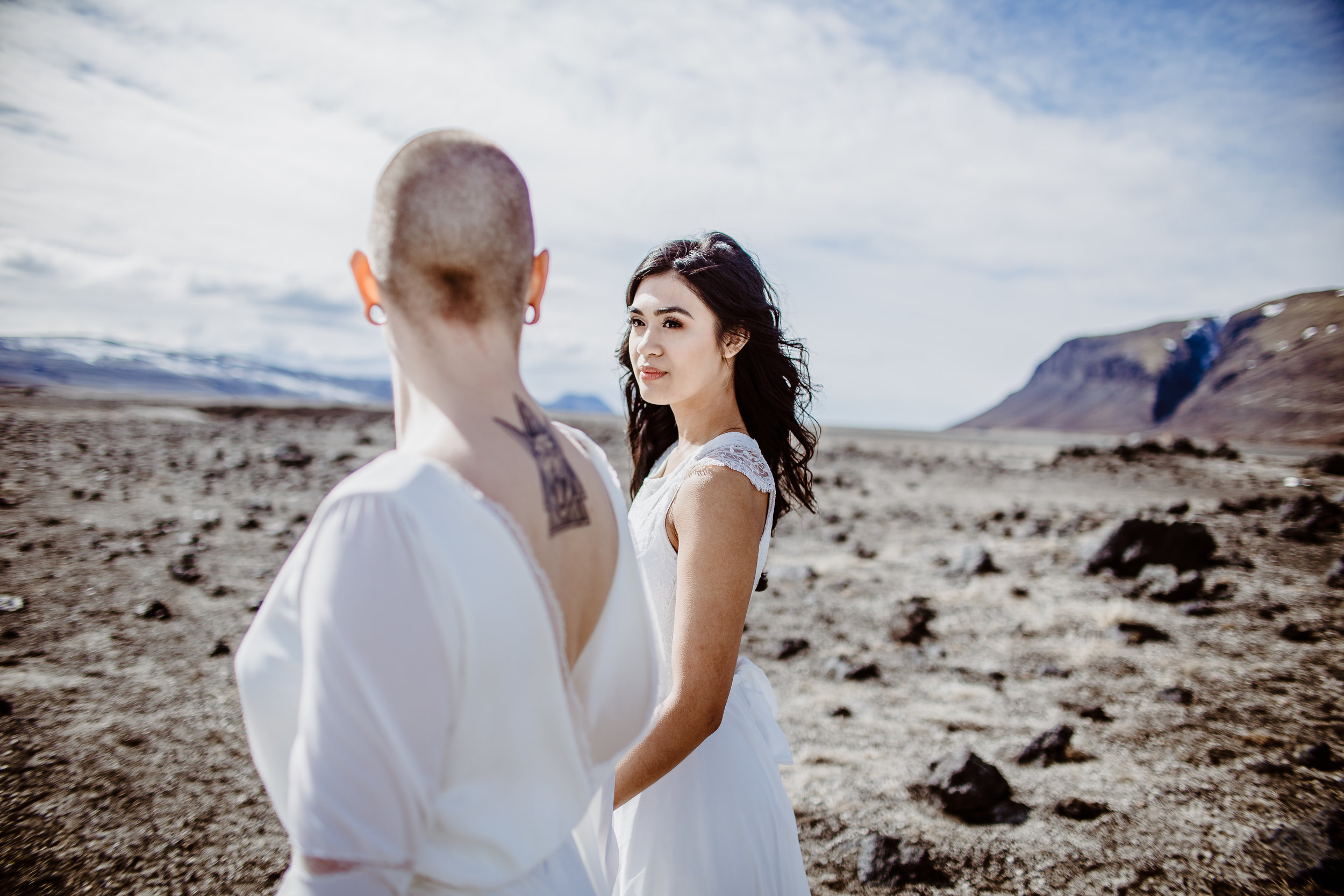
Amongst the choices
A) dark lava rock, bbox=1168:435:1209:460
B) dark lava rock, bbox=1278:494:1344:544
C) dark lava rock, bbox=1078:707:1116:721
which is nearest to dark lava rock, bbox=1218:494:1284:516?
dark lava rock, bbox=1278:494:1344:544

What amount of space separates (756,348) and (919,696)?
176 inches

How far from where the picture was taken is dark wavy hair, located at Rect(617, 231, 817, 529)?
2.32 metres

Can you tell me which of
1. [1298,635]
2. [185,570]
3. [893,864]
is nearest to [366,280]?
[893,864]

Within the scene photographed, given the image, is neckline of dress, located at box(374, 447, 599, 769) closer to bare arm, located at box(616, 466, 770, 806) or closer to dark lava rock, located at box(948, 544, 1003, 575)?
bare arm, located at box(616, 466, 770, 806)

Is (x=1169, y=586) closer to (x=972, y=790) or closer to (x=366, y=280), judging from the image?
(x=972, y=790)

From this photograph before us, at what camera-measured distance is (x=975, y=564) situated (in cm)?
930

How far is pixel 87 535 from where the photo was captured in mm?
8703

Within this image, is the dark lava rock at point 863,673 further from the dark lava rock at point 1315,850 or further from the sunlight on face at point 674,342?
the sunlight on face at point 674,342

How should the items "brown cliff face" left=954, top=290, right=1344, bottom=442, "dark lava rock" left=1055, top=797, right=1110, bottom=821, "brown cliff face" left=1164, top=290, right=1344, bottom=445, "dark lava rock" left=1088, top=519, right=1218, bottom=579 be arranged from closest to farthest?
"dark lava rock" left=1055, top=797, right=1110, bottom=821, "dark lava rock" left=1088, top=519, right=1218, bottom=579, "brown cliff face" left=1164, top=290, right=1344, bottom=445, "brown cliff face" left=954, top=290, right=1344, bottom=442

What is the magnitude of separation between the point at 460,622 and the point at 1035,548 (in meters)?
11.2

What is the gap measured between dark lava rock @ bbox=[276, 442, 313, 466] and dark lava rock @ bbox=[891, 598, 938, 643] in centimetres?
1407

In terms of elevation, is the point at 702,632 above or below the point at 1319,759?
above

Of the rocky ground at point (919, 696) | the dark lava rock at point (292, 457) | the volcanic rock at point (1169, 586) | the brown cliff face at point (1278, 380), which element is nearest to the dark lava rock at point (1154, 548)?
the rocky ground at point (919, 696)

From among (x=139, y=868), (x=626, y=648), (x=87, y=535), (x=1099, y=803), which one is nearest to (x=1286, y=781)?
(x=1099, y=803)
